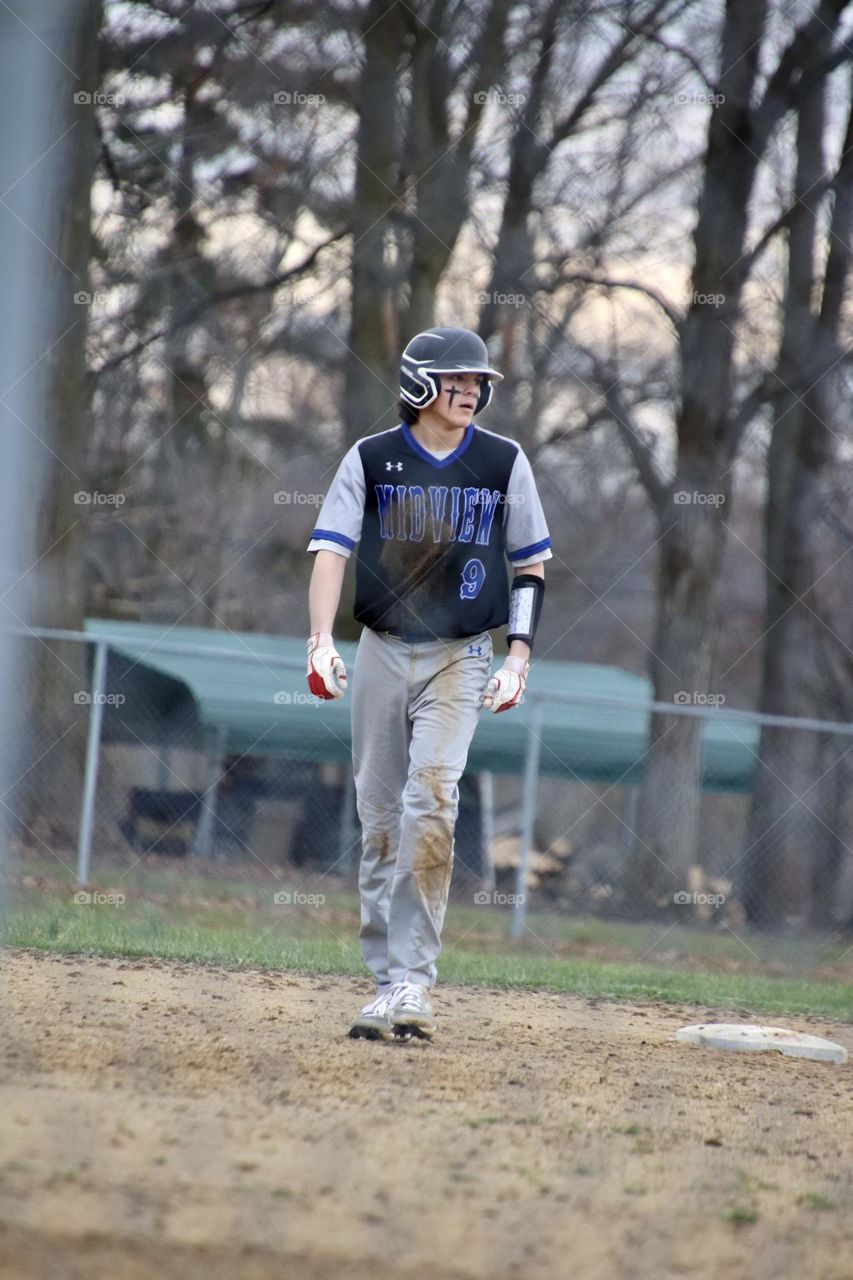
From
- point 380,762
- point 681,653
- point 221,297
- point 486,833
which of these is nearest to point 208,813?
point 486,833

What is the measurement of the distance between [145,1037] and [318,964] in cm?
224

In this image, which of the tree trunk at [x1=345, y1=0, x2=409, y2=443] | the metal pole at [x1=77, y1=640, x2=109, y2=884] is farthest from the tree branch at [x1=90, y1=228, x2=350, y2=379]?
the metal pole at [x1=77, y1=640, x2=109, y2=884]

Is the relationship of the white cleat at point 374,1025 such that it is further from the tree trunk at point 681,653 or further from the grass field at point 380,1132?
the tree trunk at point 681,653

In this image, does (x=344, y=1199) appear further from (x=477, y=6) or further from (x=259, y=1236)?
(x=477, y=6)

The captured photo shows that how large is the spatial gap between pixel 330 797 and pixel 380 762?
32.2 ft

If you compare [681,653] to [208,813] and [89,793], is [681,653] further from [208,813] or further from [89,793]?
[89,793]

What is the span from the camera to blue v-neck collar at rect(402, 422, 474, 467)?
4707 mm

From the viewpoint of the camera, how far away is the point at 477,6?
1402 centimetres

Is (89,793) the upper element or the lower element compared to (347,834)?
upper

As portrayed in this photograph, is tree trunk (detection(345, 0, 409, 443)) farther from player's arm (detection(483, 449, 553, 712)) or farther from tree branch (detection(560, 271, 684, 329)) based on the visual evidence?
player's arm (detection(483, 449, 553, 712))

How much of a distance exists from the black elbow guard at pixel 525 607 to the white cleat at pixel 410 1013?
3.61 feet

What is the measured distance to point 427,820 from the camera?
4.44 metres

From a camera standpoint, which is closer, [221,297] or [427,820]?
[427,820]

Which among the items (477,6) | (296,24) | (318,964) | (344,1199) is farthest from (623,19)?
(344,1199)
